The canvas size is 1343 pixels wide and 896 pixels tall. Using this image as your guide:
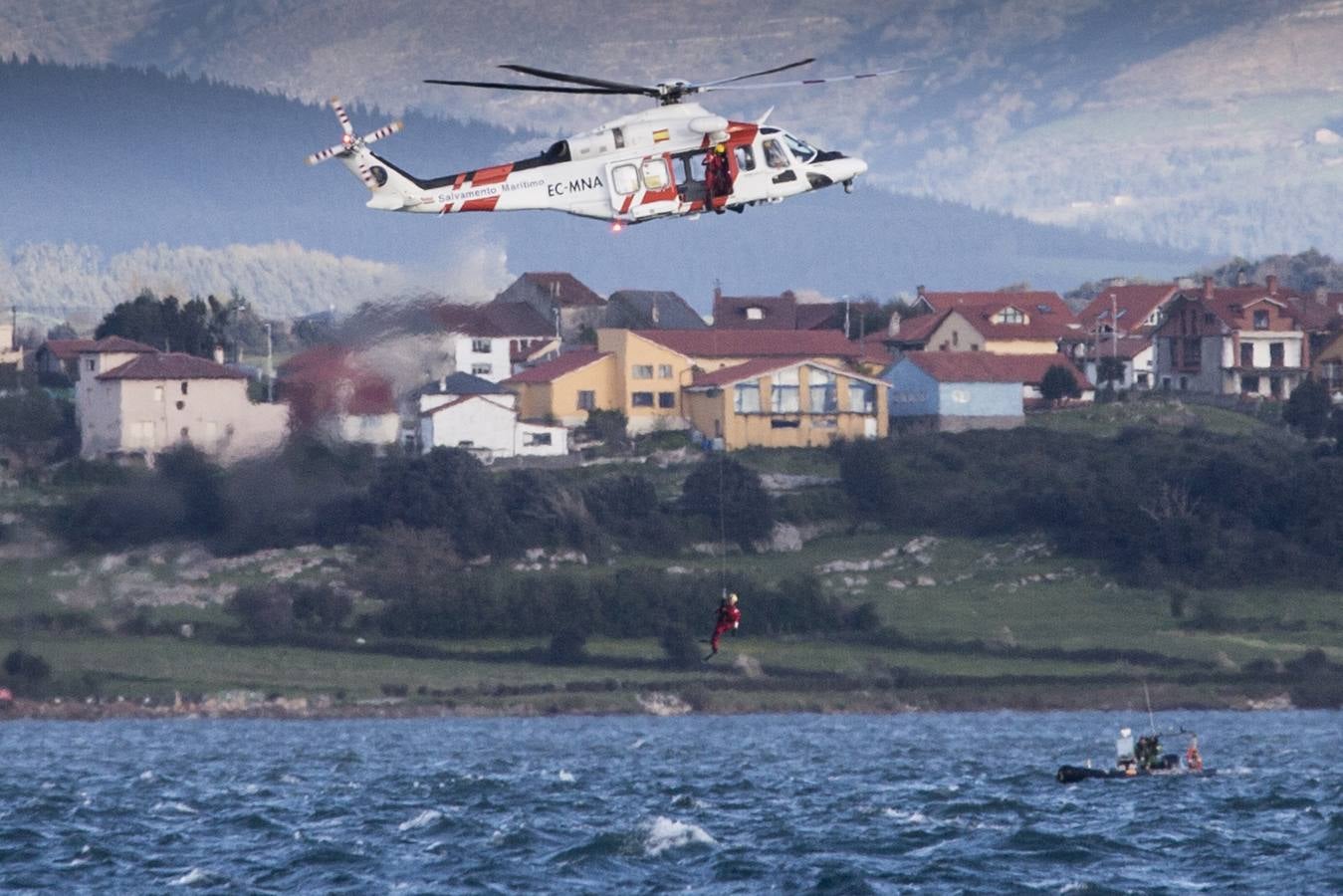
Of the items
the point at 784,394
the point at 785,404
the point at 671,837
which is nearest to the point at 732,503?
the point at 785,404

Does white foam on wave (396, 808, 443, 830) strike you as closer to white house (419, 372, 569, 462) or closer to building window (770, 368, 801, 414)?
white house (419, 372, 569, 462)

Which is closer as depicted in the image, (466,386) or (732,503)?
(732,503)

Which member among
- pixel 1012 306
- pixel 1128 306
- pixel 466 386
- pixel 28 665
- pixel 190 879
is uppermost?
pixel 1128 306

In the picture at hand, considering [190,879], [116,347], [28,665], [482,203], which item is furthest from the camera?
[116,347]

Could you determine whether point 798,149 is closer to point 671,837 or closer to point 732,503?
point 671,837

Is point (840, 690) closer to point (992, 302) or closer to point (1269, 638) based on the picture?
Answer: point (1269, 638)

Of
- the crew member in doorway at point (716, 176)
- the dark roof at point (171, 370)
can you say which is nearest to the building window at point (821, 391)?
the dark roof at point (171, 370)
